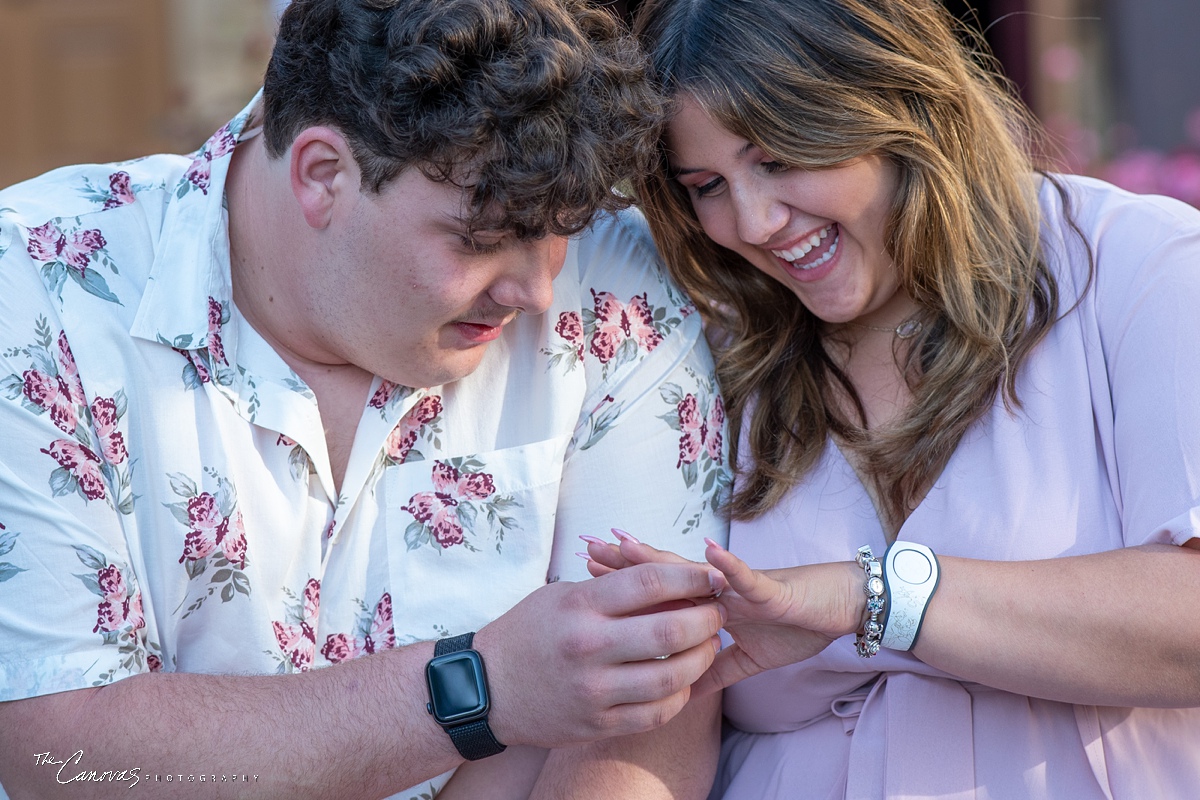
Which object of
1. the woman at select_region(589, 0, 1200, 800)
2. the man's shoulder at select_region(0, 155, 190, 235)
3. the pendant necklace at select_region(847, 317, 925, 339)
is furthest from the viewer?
the pendant necklace at select_region(847, 317, 925, 339)

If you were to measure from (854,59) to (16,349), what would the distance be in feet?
4.34

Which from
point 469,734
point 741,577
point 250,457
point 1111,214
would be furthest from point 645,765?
point 1111,214

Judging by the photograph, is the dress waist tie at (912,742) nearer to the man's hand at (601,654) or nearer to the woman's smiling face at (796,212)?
the man's hand at (601,654)

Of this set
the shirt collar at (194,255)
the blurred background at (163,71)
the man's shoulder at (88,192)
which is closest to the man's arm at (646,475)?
the shirt collar at (194,255)

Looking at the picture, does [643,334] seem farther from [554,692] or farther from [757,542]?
[554,692]

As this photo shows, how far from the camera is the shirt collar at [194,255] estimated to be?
5.85 feet

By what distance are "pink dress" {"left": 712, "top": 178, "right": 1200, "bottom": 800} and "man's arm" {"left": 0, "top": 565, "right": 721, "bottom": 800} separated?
33 centimetres

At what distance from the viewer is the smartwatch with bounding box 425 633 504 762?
1.68 meters

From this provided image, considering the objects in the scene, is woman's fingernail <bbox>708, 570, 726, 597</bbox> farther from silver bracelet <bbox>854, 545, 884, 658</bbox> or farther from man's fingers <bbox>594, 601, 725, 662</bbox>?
silver bracelet <bbox>854, 545, 884, 658</bbox>

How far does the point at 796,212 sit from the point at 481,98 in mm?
576

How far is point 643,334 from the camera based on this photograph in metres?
2.06

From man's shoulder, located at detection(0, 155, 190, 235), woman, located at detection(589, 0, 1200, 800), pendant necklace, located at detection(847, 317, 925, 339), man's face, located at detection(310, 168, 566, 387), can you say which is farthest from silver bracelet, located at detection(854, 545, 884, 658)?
man's shoulder, located at detection(0, 155, 190, 235)

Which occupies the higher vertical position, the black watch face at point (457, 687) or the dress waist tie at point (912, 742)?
the black watch face at point (457, 687)

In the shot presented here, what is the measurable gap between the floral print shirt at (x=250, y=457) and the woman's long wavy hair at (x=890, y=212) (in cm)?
10
